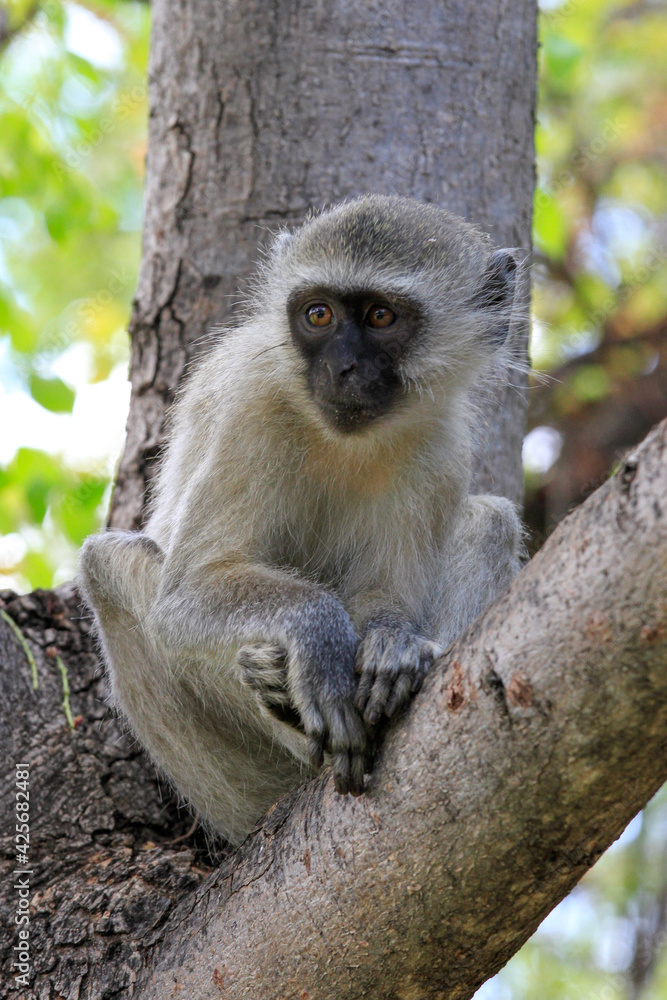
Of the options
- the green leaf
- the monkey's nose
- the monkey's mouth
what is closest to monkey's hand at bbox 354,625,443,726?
the monkey's mouth

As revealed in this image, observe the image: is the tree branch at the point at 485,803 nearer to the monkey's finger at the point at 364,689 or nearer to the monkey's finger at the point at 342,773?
the monkey's finger at the point at 342,773

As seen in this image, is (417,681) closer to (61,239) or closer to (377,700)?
(377,700)

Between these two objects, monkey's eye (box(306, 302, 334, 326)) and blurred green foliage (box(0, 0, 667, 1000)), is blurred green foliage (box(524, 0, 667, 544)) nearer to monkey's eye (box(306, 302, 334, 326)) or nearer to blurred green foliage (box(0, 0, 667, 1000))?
blurred green foliage (box(0, 0, 667, 1000))

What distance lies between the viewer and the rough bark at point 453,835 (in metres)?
2.17

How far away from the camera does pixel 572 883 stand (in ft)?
8.23

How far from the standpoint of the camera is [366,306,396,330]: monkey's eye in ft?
13.7

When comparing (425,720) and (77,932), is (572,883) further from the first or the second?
(77,932)

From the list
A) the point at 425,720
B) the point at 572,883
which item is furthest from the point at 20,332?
the point at 572,883

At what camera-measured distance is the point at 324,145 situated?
16.3 feet

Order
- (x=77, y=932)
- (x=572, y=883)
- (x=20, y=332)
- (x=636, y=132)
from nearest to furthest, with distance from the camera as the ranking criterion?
1. (x=572, y=883)
2. (x=77, y=932)
3. (x=20, y=332)
4. (x=636, y=132)

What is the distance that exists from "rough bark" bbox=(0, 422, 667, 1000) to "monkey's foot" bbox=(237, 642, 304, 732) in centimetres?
32

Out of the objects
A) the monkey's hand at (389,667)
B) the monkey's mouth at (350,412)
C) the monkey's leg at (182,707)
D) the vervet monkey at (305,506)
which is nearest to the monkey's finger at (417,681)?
the monkey's hand at (389,667)

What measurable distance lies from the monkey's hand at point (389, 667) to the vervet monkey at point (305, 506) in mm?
237

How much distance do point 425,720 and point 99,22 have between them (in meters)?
8.63
